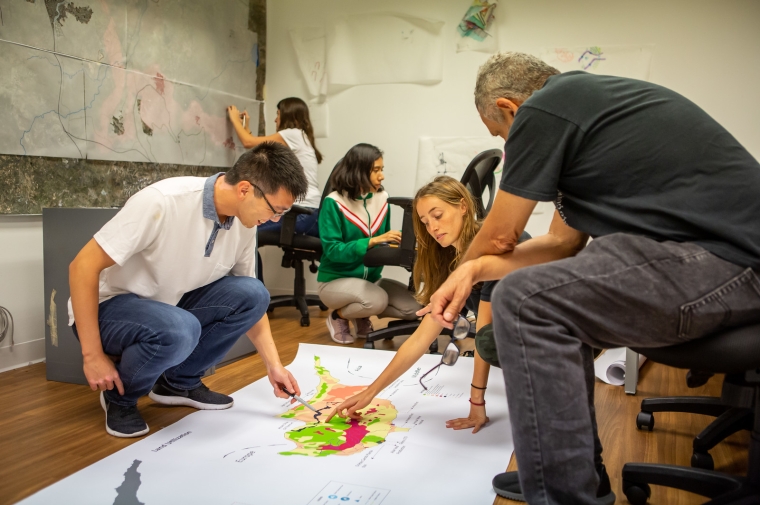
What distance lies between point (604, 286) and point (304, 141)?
2.84 meters

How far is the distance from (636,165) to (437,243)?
1.10 metres

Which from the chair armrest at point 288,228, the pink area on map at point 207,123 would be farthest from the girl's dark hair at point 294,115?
the chair armrest at point 288,228

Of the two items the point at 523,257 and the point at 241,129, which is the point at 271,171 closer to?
the point at 523,257

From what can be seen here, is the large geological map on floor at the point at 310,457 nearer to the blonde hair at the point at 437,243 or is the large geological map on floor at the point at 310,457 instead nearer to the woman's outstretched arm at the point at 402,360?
the woman's outstretched arm at the point at 402,360

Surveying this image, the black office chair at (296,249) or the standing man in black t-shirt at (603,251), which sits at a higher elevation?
the standing man in black t-shirt at (603,251)

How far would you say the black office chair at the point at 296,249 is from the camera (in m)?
3.22

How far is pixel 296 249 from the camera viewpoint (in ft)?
11.1

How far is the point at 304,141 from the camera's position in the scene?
356 centimetres

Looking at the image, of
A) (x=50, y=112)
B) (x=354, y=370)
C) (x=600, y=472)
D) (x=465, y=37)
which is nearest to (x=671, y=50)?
(x=465, y=37)

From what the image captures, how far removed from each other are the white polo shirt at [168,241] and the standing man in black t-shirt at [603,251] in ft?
2.81

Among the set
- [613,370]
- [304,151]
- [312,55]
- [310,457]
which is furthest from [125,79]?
[613,370]

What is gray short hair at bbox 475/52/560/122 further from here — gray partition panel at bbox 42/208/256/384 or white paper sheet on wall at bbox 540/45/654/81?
white paper sheet on wall at bbox 540/45/654/81

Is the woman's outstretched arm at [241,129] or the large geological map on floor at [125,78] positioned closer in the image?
the large geological map on floor at [125,78]

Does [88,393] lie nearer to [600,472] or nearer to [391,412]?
[391,412]
